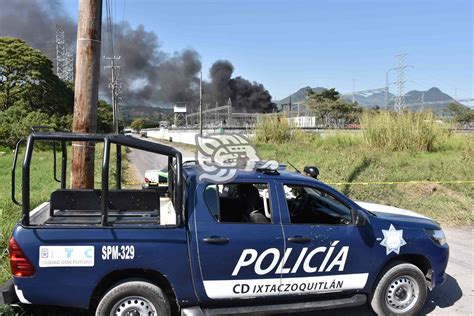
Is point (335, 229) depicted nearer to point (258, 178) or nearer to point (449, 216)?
point (258, 178)

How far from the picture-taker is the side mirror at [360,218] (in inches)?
162

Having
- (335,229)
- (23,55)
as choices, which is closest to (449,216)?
(335,229)

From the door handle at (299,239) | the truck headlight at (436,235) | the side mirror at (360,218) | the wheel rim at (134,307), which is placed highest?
the side mirror at (360,218)

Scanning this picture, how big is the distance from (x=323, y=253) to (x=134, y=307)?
181cm

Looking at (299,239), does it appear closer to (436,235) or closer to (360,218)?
(360,218)

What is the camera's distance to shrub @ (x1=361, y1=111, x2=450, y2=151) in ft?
58.7

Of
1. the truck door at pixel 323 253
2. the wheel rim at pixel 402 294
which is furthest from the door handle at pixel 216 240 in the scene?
the wheel rim at pixel 402 294

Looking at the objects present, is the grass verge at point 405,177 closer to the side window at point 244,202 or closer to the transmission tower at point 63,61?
the side window at point 244,202

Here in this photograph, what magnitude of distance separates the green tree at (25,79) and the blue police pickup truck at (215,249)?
48.6m

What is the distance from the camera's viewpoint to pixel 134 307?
3.67 meters

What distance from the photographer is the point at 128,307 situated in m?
3.66

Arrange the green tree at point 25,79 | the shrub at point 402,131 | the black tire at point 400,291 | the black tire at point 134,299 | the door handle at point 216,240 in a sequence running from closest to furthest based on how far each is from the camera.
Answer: the black tire at point 134,299, the door handle at point 216,240, the black tire at point 400,291, the shrub at point 402,131, the green tree at point 25,79

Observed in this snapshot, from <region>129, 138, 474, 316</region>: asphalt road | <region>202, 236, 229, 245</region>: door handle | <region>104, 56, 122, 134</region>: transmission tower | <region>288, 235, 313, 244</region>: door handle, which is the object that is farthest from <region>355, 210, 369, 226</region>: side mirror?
<region>104, 56, 122, 134</region>: transmission tower

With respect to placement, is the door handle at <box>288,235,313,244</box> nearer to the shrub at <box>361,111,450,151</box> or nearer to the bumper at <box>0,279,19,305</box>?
the bumper at <box>0,279,19,305</box>
